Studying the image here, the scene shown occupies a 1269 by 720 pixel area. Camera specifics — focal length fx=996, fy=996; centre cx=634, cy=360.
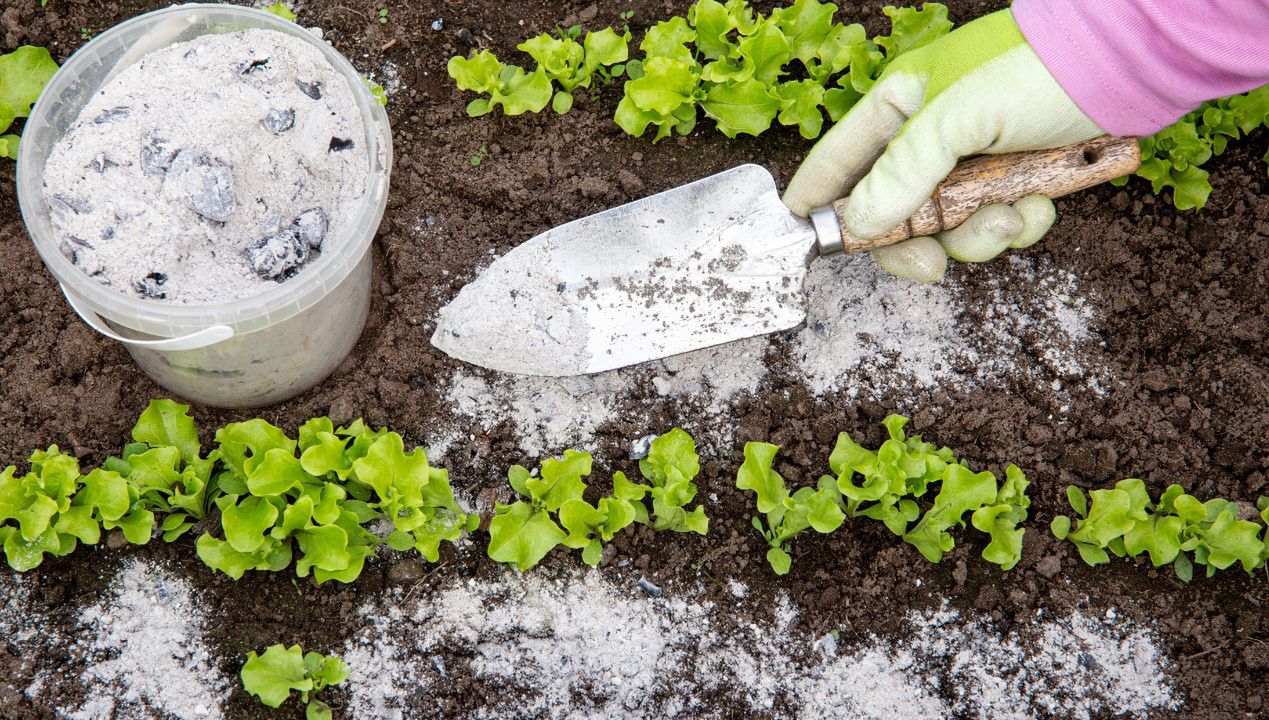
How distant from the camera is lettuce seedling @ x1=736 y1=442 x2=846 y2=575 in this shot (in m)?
2.16

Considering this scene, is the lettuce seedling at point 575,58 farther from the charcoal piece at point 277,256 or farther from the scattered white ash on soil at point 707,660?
the scattered white ash on soil at point 707,660

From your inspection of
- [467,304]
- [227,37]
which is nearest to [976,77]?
[467,304]

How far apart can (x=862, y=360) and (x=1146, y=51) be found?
0.89 metres

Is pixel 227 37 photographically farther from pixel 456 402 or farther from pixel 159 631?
pixel 159 631

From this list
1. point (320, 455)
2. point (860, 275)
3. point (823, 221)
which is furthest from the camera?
point (860, 275)

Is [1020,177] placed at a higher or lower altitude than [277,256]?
higher

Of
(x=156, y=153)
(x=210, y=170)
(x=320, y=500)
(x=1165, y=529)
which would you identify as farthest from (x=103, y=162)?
(x=1165, y=529)

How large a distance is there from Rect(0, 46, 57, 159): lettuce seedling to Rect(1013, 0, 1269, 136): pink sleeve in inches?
89.4

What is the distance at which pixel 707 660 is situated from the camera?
2.24m

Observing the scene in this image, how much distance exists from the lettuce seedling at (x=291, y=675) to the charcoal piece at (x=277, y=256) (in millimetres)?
777

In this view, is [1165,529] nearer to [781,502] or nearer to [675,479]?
[781,502]

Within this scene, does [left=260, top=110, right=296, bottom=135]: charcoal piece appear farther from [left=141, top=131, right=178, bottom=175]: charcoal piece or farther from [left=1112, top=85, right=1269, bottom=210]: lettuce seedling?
[left=1112, top=85, right=1269, bottom=210]: lettuce seedling

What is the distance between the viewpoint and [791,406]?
2393 millimetres

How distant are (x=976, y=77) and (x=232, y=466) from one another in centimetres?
180
